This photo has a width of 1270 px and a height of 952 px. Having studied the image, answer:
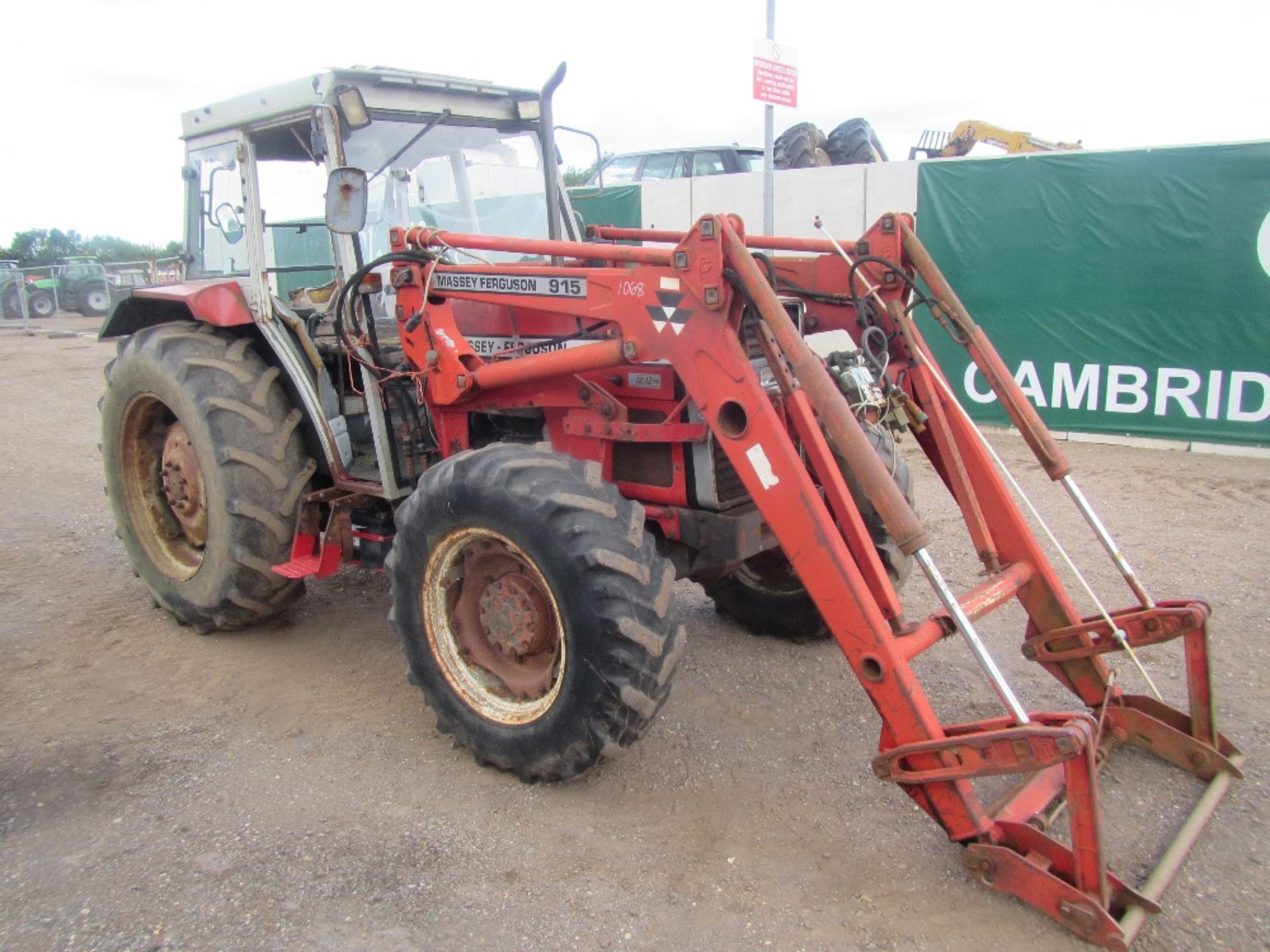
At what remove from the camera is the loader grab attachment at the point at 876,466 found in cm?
274

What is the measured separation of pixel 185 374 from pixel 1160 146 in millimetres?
7944

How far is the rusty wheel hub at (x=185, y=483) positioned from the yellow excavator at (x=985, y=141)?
10358mm

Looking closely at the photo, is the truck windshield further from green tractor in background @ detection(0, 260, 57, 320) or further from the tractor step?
green tractor in background @ detection(0, 260, 57, 320)

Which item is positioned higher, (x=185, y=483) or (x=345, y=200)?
(x=345, y=200)

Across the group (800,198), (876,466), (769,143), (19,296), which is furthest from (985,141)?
(19,296)

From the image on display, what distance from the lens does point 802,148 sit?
1262cm

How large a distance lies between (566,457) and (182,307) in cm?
275

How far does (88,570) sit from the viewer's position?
589cm

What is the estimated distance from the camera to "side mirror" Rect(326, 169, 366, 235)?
12.5 feet

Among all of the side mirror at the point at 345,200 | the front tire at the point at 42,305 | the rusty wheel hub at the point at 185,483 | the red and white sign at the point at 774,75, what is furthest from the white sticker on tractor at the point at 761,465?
the front tire at the point at 42,305

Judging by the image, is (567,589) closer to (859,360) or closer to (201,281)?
(859,360)

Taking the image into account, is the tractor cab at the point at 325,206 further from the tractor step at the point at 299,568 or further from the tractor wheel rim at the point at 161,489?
the tractor wheel rim at the point at 161,489

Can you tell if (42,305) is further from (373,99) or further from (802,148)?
(373,99)

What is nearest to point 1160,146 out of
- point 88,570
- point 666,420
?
point 666,420
